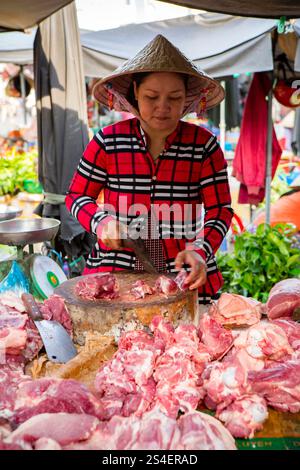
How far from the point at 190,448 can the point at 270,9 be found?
129 inches

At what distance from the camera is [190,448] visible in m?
1.48

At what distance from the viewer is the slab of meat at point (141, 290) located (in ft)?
7.89

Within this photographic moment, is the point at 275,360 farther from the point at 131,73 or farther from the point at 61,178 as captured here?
the point at 61,178

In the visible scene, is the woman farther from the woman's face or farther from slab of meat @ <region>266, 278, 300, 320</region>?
slab of meat @ <region>266, 278, 300, 320</region>

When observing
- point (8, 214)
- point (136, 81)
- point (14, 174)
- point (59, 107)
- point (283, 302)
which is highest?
point (59, 107)

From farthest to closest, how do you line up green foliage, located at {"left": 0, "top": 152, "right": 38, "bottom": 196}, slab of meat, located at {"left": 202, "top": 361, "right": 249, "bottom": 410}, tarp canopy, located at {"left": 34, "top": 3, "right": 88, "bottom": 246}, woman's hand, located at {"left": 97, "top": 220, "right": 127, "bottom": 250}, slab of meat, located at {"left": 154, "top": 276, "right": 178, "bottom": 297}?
green foliage, located at {"left": 0, "top": 152, "right": 38, "bottom": 196}
tarp canopy, located at {"left": 34, "top": 3, "right": 88, "bottom": 246}
woman's hand, located at {"left": 97, "top": 220, "right": 127, "bottom": 250}
slab of meat, located at {"left": 154, "top": 276, "right": 178, "bottom": 297}
slab of meat, located at {"left": 202, "top": 361, "right": 249, "bottom": 410}

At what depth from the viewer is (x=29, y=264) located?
12.0ft

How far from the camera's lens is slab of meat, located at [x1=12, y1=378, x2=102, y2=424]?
5.48 ft

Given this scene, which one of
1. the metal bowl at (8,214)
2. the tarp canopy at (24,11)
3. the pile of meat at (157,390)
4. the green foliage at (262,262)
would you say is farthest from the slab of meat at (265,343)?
the metal bowl at (8,214)

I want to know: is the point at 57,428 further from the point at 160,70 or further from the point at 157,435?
the point at 160,70

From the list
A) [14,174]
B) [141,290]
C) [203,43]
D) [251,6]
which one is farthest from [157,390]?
[14,174]

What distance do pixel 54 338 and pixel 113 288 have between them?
1.34 feet

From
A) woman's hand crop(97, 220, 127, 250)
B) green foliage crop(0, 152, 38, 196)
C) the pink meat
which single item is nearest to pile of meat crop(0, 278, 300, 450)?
the pink meat

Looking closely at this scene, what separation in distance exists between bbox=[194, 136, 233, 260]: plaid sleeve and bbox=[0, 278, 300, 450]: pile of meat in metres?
0.81
